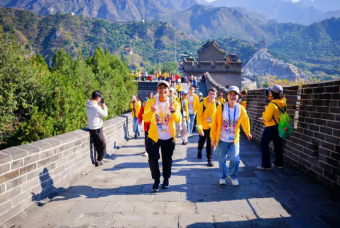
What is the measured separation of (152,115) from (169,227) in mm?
1891

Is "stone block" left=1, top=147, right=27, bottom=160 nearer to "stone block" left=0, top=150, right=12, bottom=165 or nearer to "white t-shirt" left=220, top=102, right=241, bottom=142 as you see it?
"stone block" left=0, top=150, right=12, bottom=165

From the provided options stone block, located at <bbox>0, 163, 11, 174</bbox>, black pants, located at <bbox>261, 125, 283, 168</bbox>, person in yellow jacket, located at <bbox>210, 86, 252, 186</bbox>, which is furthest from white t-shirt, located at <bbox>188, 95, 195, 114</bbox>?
stone block, located at <bbox>0, 163, 11, 174</bbox>

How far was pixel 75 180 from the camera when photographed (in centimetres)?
532

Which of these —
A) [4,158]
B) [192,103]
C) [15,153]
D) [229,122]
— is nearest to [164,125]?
[229,122]

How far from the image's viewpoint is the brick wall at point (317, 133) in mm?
4568

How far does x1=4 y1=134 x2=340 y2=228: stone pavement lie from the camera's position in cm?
353

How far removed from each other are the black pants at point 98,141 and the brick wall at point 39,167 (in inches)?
6.7

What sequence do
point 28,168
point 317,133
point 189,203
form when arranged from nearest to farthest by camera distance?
point 28,168 → point 189,203 → point 317,133

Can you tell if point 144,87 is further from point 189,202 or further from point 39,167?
point 189,202

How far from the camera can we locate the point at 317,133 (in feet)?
17.0

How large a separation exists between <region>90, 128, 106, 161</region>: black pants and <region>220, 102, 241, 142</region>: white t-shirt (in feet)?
9.77

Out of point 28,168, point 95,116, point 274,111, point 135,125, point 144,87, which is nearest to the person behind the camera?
point 28,168

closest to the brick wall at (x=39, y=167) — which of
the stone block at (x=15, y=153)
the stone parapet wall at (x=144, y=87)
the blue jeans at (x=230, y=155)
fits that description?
the stone block at (x=15, y=153)

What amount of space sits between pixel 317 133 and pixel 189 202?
2.94 m
